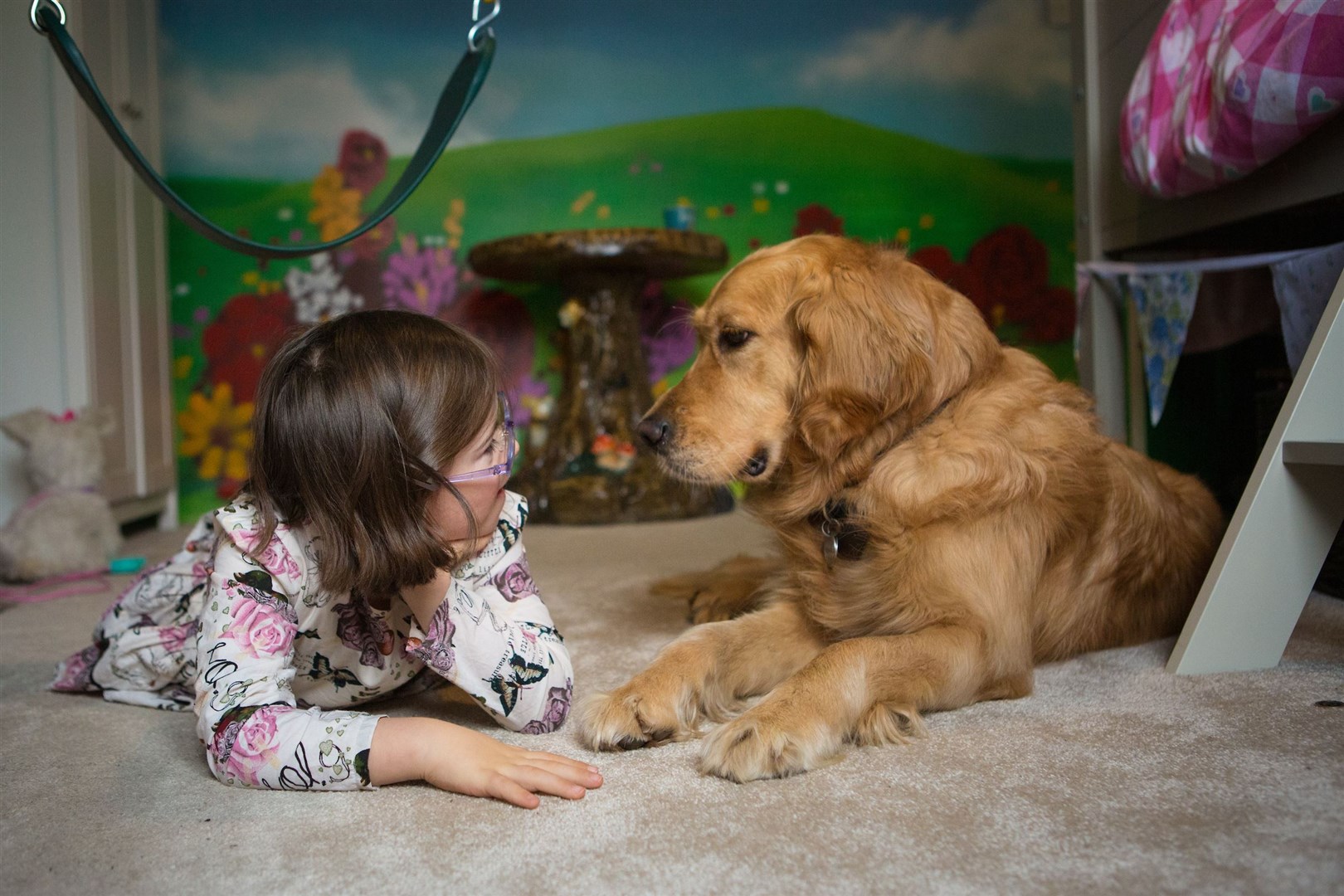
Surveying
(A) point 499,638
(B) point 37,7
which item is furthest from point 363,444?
(B) point 37,7

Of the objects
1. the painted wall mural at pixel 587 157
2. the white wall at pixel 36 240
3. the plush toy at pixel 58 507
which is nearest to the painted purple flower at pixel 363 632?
the plush toy at pixel 58 507

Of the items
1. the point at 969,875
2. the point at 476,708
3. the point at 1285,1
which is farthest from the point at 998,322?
the point at 969,875

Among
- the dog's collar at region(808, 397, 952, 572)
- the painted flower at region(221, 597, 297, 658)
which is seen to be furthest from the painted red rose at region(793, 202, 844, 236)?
the painted flower at region(221, 597, 297, 658)

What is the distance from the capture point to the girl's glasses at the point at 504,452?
3.73 feet

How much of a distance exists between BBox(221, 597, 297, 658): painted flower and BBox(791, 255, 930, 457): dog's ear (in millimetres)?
782

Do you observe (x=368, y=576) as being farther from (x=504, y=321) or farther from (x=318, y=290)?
(x=318, y=290)

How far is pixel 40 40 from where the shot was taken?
2.99 m

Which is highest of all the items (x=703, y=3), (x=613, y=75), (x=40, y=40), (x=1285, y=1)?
(x=703, y=3)

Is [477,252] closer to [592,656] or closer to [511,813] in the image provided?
[592,656]

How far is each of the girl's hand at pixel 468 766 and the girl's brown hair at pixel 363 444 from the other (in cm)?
16

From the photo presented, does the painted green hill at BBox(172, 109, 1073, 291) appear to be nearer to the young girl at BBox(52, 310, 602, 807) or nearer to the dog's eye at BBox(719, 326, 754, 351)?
the dog's eye at BBox(719, 326, 754, 351)

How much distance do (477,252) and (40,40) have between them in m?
1.50

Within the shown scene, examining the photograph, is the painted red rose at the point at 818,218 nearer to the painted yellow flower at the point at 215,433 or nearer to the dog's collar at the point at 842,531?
the painted yellow flower at the point at 215,433

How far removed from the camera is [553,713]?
48.8 inches
